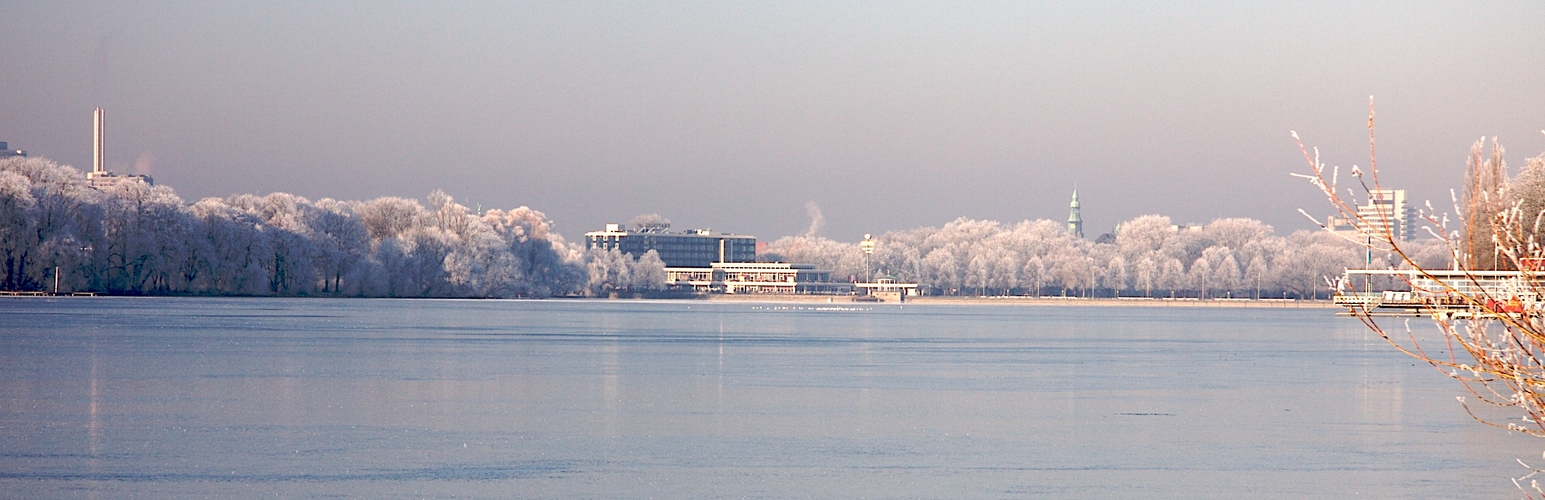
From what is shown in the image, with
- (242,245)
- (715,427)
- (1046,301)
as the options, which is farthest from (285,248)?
(1046,301)

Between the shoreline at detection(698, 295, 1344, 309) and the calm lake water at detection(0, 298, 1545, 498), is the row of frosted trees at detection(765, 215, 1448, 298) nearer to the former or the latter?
the shoreline at detection(698, 295, 1344, 309)

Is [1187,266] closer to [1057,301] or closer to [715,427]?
[1057,301]

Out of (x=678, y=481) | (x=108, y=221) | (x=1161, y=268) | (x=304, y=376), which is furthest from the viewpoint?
(x=1161, y=268)

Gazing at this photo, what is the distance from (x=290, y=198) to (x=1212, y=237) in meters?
120

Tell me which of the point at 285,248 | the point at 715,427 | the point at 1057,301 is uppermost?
the point at 285,248

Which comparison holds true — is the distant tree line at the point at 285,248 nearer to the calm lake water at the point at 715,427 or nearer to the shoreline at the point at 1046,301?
the shoreline at the point at 1046,301

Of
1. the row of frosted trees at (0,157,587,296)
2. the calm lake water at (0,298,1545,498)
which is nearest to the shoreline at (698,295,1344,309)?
the row of frosted trees at (0,157,587,296)

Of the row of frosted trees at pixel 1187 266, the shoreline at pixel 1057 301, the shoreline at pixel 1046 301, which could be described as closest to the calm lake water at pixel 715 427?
the shoreline at pixel 1046 301

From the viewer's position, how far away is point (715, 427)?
A: 17.0 meters

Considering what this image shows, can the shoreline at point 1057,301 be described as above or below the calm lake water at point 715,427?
above

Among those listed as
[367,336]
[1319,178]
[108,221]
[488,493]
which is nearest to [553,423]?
[488,493]

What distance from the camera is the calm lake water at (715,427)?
12594 mm

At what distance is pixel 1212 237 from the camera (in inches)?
7712

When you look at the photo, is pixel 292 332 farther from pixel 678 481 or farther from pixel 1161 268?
pixel 1161 268
